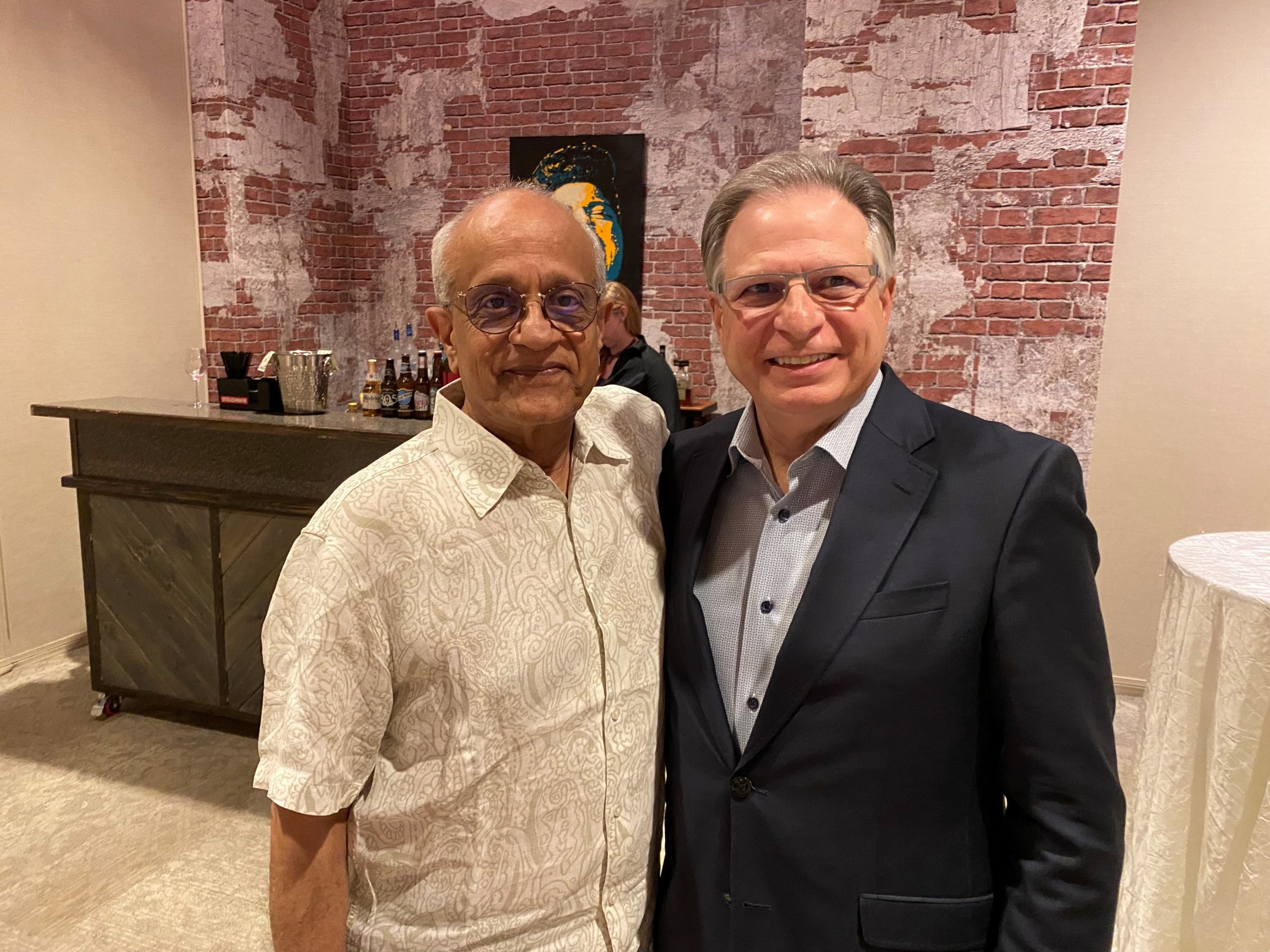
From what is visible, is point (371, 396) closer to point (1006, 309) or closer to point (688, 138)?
point (688, 138)

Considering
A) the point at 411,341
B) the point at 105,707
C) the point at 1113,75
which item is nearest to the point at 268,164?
the point at 411,341

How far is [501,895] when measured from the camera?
1190mm

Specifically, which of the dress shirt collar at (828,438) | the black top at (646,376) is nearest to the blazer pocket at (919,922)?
the dress shirt collar at (828,438)

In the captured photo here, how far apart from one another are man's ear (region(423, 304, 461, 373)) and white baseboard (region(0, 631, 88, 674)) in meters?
4.06

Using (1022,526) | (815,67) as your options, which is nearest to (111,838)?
(1022,526)

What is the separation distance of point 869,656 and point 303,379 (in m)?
2.90

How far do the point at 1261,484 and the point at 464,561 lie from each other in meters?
→ 4.10

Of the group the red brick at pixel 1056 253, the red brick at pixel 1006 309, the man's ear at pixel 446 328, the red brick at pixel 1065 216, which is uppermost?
the red brick at pixel 1065 216

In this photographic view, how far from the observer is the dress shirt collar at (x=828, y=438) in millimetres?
1188

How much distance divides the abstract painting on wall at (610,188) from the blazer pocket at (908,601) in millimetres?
4425

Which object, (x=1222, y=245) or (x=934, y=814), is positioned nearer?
(x=934, y=814)

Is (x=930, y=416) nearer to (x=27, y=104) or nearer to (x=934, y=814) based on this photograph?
(x=934, y=814)

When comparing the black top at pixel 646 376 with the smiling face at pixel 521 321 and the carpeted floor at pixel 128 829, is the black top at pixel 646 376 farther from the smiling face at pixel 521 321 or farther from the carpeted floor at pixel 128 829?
the smiling face at pixel 521 321

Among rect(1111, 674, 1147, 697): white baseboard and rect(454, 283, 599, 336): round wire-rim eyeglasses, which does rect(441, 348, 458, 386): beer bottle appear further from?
rect(1111, 674, 1147, 697): white baseboard
